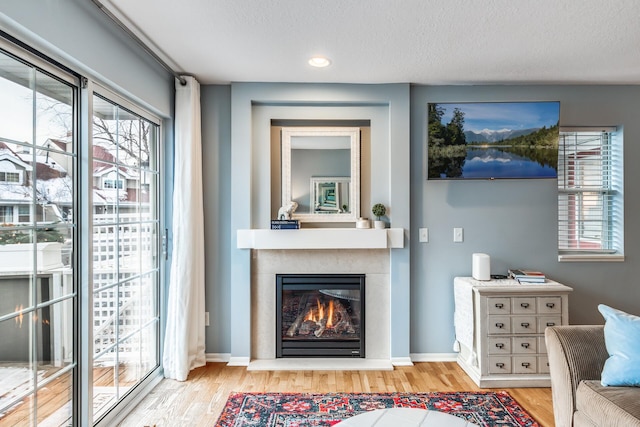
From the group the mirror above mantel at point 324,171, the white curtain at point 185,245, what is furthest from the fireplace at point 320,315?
the white curtain at point 185,245

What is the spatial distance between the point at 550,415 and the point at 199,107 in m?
3.41

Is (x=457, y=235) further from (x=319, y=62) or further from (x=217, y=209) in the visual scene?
(x=217, y=209)

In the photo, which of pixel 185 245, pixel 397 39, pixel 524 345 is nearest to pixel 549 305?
pixel 524 345

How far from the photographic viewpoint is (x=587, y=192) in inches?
131

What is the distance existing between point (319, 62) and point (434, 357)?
2633 millimetres

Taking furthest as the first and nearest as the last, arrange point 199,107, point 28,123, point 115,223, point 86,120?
point 199,107 → point 115,223 → point 86,120 → point 28,123

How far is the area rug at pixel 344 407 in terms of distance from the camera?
2270 millimetres

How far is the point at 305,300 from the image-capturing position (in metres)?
3.23

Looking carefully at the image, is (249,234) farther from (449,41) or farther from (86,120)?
(449,41)

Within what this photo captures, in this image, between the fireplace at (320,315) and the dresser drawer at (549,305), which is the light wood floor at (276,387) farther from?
the dresser drawer at (549,305)

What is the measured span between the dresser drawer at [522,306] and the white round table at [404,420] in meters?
1.50

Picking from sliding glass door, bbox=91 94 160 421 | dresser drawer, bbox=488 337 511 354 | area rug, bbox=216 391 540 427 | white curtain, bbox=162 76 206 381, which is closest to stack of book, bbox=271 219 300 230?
white curtain, bbox=162 76 206 381

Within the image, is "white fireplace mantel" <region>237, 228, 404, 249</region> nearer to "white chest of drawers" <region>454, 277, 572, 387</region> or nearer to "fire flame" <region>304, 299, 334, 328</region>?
"fire flame" <region>304, 299, 334, 328</region>

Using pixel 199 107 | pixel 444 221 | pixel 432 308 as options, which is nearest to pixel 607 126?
pixel 444 221
